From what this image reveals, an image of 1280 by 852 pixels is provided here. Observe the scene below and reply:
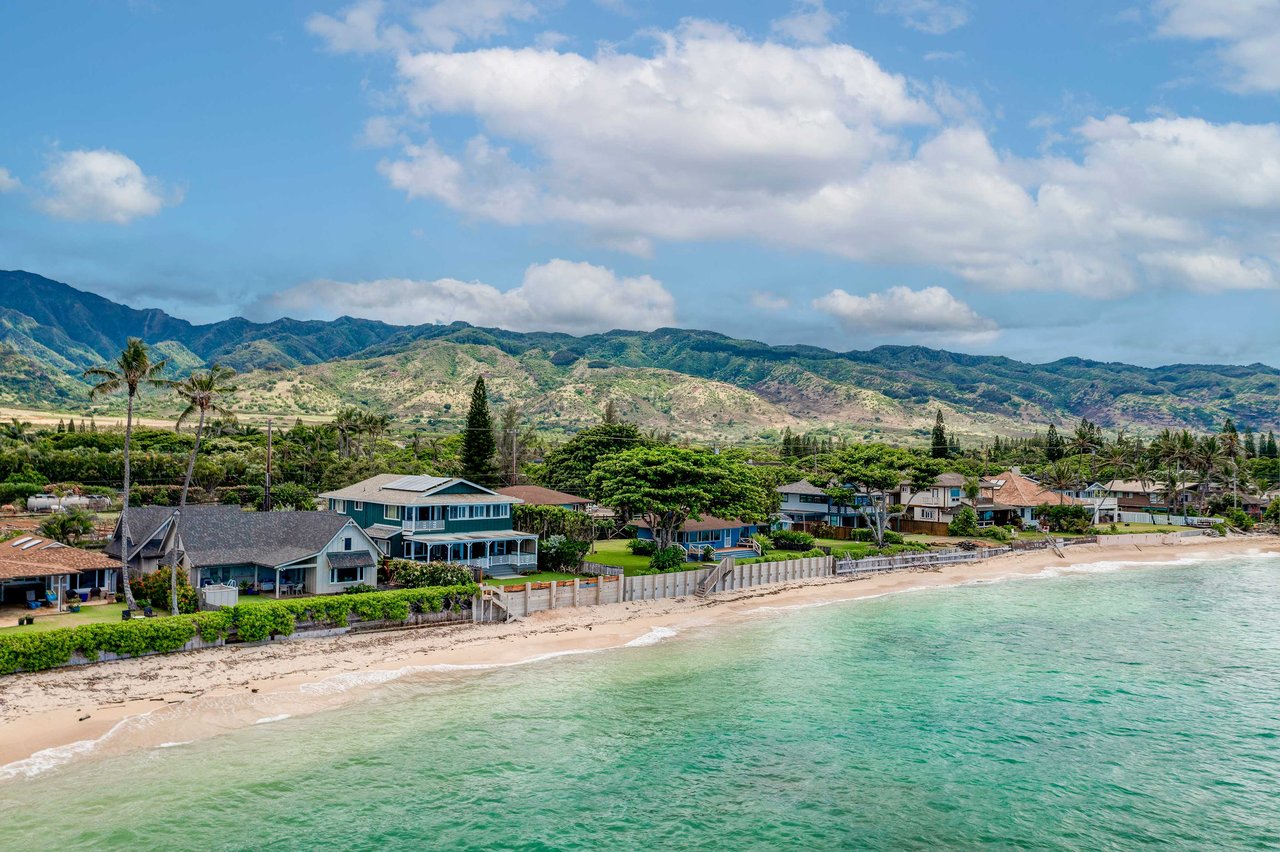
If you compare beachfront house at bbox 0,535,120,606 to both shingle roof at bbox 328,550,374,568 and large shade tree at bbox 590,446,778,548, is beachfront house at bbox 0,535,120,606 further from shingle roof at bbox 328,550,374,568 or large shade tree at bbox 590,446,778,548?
large shade tree at bbox 590,446,778,548

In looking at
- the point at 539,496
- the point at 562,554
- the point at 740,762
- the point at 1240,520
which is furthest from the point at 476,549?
the point at 1240,520

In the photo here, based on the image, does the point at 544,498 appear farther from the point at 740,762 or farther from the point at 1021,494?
the point at 1021,494

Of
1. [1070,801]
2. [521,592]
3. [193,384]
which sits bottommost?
[1070,801]

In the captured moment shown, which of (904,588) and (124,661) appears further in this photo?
(904,588)

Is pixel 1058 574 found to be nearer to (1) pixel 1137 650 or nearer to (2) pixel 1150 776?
(1) pixel 1137 650

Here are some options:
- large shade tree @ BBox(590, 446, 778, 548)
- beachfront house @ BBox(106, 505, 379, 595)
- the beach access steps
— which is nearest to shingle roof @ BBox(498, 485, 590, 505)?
large shade tree @ BBox(590, 446, 778, 548)

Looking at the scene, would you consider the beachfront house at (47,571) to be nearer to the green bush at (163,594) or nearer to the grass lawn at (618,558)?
the green bush at (163,594)

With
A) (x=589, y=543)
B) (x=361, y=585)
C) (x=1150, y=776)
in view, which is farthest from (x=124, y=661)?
(x=1150, y=776)
